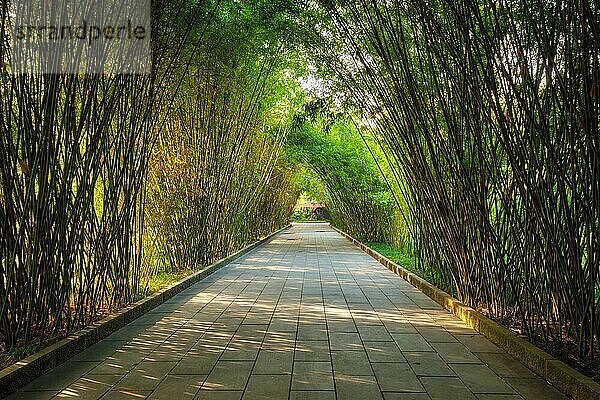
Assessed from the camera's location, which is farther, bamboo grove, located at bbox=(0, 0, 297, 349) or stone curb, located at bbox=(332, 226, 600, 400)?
bamboo grove, located at bbox=(0, 0, 297, 349)

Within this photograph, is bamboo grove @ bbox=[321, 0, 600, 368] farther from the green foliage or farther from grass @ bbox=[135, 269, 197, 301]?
the green foliage

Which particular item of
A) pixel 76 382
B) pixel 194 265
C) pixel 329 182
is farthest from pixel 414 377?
pixel 329 182

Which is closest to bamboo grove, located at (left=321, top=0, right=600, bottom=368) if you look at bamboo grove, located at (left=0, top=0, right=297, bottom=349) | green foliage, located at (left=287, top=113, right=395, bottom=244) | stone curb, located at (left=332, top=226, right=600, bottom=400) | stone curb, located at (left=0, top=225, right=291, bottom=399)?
stone curb, located at (left=332, top=226, right=600, bottom=400)

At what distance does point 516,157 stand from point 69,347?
258cm

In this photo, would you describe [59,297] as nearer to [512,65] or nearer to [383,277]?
[512,65]

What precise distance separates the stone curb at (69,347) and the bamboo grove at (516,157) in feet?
7.56

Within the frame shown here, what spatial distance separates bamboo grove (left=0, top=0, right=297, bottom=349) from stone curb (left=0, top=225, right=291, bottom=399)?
10 cm

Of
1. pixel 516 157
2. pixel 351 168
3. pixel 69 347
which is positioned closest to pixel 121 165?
pixel 69 347

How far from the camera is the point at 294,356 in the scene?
3.11 metres

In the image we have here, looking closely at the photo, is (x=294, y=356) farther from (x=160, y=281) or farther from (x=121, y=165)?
(x=160, y=281)

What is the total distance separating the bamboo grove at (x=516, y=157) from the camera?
264cm

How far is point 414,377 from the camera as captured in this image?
8.98 feet

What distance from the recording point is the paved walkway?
2.53m

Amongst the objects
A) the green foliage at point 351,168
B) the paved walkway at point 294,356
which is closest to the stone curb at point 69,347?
the paved walkway at point 294,356
